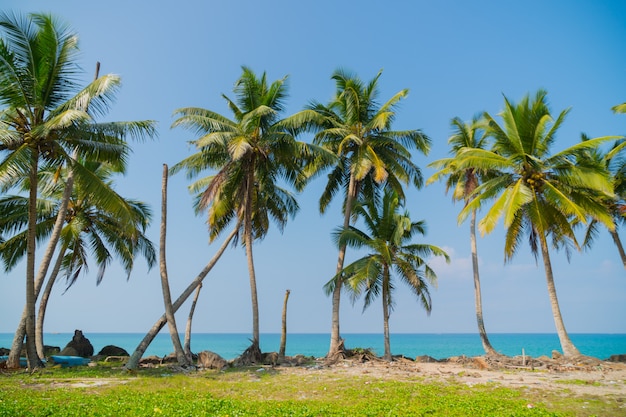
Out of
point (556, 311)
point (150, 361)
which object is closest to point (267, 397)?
point (150, 361)

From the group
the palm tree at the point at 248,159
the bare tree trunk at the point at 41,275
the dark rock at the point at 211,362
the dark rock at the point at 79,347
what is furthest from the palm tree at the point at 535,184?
the dark rock at the point at 79,347

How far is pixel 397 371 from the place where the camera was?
51.7ft

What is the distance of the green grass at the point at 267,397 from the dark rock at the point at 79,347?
10.5 metres

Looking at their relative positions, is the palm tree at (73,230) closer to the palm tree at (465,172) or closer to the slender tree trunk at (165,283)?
the slender tree trunk at (165,283)

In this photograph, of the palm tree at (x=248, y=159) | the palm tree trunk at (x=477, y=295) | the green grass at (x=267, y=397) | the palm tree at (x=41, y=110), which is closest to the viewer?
the green grass at (x=267, y=397)

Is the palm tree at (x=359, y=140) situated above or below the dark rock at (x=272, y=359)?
above

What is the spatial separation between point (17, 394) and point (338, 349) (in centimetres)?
1301

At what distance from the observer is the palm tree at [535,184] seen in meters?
18.3

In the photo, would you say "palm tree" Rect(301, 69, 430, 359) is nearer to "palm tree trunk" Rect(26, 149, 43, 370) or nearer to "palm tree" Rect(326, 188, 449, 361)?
"palm tree" Rect(326, 188, 449, 361)

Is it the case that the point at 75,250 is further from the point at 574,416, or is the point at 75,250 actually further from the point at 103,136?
the point at 574,416

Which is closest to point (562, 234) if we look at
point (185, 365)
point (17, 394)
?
point (185, 365)

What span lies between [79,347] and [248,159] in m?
14.7

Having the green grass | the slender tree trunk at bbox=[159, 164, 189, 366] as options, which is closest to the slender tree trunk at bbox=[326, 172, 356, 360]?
the green grass

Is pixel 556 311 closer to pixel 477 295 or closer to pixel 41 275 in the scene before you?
pixel 477 295
